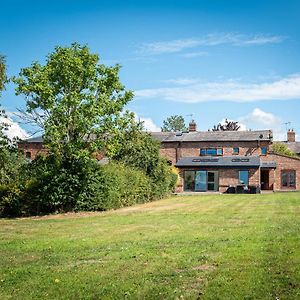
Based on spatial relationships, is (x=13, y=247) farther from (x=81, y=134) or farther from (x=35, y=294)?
(x=81, y=134)

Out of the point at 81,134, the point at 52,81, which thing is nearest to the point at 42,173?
the point at 81,134

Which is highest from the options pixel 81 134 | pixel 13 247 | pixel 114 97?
pixel 114 97

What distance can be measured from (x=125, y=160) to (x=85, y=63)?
11.9 meters

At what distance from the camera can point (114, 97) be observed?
75.5ft

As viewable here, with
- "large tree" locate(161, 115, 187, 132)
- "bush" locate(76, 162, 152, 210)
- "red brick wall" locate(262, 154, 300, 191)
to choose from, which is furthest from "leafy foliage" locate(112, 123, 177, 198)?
"large tree" locate(161, 115, 187, 132)

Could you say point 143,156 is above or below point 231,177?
above

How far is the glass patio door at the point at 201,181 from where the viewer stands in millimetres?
45856

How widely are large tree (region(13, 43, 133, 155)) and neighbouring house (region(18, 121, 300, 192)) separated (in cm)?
2357

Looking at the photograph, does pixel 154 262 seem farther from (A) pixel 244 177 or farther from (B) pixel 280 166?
(B) pixel 280 166

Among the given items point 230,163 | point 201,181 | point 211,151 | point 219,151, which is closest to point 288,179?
point 230,163

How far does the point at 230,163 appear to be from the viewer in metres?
44.4

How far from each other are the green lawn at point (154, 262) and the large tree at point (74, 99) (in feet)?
23.2

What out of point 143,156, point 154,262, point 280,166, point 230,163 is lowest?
point 154,262

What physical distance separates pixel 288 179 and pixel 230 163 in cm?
684
